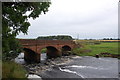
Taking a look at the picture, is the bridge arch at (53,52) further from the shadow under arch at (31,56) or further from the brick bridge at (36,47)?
the shadow under arch at (31,56)

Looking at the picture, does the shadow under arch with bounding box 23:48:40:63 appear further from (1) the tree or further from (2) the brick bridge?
(1) the tree

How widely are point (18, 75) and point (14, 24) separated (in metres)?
5.13

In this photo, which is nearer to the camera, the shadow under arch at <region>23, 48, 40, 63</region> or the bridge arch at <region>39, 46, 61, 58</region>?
the shadow under arch at <region>23, 48, 40, 63</region>

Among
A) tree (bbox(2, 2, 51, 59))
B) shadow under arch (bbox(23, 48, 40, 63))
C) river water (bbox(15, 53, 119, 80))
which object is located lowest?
river water (bbox(15, 53, 119, 80))

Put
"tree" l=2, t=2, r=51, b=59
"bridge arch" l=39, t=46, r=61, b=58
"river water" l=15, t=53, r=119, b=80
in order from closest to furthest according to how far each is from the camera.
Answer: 1. "tree" l=2, t=2, r=51, b=59
2. "river water" l=15, t=53, r=119, b=80
3. "bridge arch" l=39, t=46, r=61, b=58

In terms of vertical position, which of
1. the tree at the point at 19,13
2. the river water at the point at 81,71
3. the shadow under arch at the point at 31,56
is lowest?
the river water at the point at 81,71

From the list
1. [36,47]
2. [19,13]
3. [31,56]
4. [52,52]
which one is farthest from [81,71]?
[52,52]

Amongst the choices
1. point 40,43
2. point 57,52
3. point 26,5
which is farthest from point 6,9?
point 57,52

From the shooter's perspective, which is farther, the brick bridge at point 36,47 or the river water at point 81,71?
the brick bridge at point 36,47

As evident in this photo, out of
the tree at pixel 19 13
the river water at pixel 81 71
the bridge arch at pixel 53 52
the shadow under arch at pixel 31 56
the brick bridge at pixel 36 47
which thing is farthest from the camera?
the bridge arch at pixel 53 52

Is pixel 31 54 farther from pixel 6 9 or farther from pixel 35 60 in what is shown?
pixel 6 9

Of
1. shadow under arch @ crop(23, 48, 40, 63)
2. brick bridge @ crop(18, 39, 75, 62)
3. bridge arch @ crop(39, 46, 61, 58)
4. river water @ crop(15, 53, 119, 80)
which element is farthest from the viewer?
bridge arch @ crop(39, 46, 61, 58)

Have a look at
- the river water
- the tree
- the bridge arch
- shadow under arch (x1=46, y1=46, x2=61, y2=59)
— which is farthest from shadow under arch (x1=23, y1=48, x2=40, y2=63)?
the tree

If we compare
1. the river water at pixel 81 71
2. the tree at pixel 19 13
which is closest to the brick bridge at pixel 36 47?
the river water at pixel 81 71
